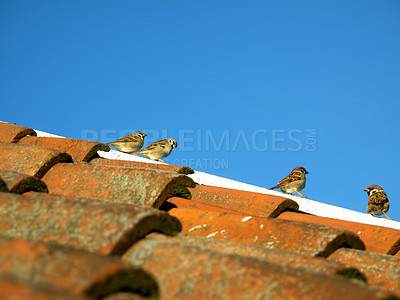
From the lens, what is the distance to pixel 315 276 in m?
1.93

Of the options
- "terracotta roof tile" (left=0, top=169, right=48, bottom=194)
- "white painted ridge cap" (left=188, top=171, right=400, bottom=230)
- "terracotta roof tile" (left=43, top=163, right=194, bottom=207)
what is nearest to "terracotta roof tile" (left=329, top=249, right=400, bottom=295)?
"terracotta roof tile" (left=43, top=163, right=194, bottom=207)

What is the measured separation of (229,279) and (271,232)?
1.49 meters

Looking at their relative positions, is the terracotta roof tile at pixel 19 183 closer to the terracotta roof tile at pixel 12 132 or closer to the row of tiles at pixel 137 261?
the row of tiles at pixel 137 261

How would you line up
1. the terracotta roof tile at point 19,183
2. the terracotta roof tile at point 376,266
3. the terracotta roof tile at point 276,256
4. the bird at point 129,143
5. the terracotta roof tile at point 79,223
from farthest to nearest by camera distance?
the bird at point 129,143
the terracotta roof tile at point 19,183
the terracotta roof tile at point 376,266
the terracotta roof tile at point 276,256
the terracotta roof tile at point 79,223

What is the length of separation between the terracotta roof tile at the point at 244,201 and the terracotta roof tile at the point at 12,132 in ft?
12.1

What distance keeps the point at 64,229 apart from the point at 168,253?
2.08 ft

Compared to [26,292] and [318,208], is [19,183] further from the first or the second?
[318,208]

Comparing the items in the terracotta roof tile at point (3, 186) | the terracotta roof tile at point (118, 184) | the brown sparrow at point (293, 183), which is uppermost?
the brown sparrow at point (293, 183)

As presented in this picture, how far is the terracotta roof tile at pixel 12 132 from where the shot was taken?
7316mm

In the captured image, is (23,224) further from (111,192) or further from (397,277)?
(397,277)

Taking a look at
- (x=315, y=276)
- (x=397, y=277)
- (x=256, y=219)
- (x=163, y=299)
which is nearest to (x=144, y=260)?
(x=163, y=299)

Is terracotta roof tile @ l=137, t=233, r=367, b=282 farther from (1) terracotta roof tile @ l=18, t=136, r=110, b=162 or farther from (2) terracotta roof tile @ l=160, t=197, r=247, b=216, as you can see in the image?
(1) terracotta roof tile @ l=18, t=136, r=110, b=162

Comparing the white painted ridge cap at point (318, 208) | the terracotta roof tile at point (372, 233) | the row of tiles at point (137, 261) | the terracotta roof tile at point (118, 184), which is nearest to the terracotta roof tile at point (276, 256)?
the row of tiles at point (137, 261)

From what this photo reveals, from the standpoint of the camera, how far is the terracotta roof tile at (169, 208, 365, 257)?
3170 mm
